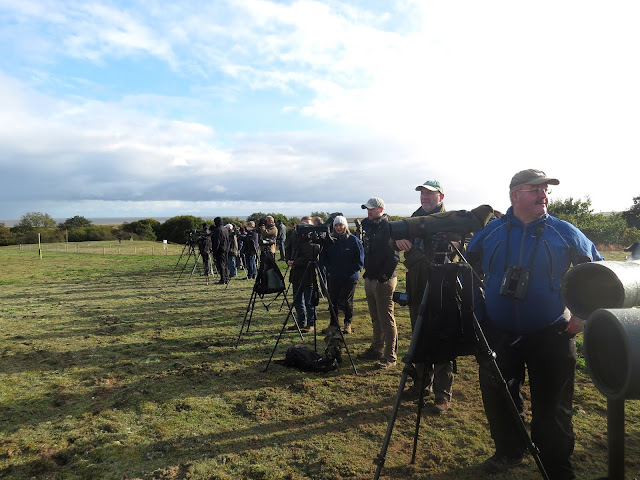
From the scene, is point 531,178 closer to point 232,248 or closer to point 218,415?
point 218,415

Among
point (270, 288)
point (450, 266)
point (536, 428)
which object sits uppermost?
point (450, 266)

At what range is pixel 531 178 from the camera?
2.79 m

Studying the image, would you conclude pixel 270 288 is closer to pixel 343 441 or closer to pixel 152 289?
pixel 343 441

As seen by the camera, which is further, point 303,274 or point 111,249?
point 111,249

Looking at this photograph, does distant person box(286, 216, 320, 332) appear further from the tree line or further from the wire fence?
the tree line

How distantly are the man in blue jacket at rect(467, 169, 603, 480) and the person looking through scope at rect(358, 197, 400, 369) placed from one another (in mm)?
2133

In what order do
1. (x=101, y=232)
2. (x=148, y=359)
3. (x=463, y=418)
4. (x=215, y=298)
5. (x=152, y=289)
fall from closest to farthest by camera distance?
(x=463, y=418), (x=148, y=359), (x=215, y=298), (x=152, y=289), (x=101, y=232)

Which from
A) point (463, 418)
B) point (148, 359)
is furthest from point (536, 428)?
point (148, 359)

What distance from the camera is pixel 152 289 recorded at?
39.6 ft

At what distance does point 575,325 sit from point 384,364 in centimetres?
295

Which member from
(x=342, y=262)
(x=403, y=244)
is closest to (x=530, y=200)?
(x=403, y=244)

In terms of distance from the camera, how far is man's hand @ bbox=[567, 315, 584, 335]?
2500 millimetres

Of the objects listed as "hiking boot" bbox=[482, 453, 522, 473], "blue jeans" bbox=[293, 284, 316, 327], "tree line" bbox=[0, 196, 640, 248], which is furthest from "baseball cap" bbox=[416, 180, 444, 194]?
"tree line" bbox=[0, 196, 640, 248]

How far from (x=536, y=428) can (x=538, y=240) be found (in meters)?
1.41
